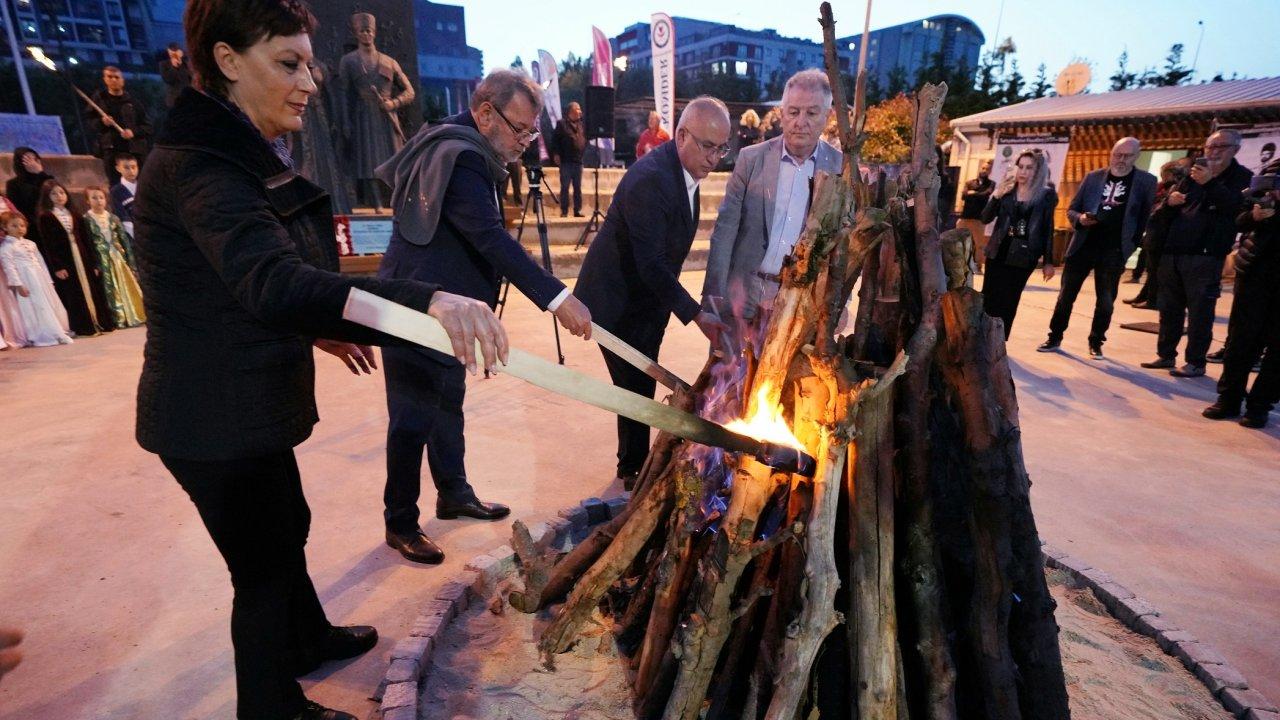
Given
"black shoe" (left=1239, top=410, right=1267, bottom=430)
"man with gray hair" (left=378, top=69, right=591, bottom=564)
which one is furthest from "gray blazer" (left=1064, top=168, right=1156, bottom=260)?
"man with gray hair" (left=378, top=69, right=591, bottom=564)

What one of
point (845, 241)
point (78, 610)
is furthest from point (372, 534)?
point (845, 241)

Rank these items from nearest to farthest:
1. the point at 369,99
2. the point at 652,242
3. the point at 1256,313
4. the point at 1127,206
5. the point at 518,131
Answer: the point at 518,131
the point at 652,242
the point at 1256,313
the point at 1127,206
the point at 369,99

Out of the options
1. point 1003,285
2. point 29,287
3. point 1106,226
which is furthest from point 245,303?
point 1106,226

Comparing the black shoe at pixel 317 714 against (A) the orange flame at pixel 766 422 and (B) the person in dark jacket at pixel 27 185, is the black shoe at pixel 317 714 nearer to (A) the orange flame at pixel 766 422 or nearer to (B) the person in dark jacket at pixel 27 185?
(A) the orange flame at pixel 766 422

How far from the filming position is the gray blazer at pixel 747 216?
11.9 feet

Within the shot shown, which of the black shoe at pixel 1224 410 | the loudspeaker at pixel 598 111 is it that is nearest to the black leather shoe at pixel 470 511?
the black shoe at pixel 1224 410

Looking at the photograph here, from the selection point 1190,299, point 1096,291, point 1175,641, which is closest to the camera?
point 1175,641

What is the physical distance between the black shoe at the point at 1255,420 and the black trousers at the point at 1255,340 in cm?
3

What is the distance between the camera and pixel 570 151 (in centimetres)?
1214

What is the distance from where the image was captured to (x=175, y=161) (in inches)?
58.9

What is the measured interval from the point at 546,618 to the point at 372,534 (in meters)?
1.34

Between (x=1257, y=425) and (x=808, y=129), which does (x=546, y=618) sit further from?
(x=1257, y=425)

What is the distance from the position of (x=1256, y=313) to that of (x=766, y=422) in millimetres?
5538

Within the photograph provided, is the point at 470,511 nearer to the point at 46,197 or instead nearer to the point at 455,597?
the point at 455,597
